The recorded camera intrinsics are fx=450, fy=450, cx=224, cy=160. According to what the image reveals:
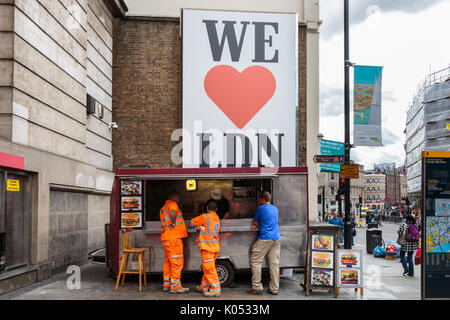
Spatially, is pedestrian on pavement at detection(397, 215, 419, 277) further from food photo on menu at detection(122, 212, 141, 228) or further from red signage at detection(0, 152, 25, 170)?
red signage at detection(0, 152, 25, 170)

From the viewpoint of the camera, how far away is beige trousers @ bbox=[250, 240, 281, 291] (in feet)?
30.1

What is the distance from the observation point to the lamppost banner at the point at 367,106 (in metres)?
11.6

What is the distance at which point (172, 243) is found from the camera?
29.9ft

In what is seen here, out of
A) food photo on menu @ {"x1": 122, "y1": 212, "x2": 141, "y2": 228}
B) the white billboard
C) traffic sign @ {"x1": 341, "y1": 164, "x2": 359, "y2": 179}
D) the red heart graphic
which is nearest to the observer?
food photo on menu @ {"x1": 122, "y1": 212, "x2": 141, "y2": 228}

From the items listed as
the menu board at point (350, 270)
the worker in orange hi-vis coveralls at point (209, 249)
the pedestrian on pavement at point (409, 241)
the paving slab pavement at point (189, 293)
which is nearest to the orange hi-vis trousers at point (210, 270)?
the worker in orange hi-vis coveralls at point (209, 249)

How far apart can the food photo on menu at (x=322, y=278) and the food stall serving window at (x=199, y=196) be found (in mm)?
4037

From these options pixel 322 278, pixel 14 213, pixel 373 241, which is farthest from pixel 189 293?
pixel 373 241

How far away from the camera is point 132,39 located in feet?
59.1

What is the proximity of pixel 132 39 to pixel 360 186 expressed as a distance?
130 metres

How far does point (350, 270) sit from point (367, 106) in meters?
4.60

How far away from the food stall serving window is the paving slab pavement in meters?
2.19

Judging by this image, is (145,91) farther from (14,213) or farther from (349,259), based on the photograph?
(349,259)

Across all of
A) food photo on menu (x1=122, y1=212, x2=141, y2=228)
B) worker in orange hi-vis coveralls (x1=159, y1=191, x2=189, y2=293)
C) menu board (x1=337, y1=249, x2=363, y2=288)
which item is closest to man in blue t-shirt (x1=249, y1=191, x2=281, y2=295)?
menu board (x1=337, y1=249, x2=363, y2=288)
